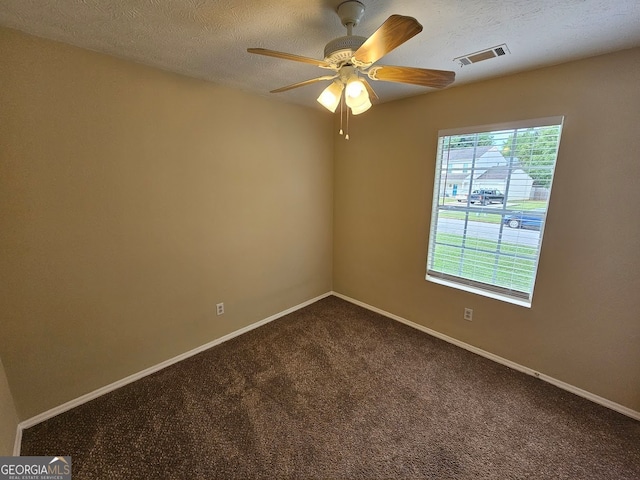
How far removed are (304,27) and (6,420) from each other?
276 centimetres

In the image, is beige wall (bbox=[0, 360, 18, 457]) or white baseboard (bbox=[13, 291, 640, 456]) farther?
white baseboard (bbox=[13, 291, 640, 456])

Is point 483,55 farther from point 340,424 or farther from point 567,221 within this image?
point 340,424

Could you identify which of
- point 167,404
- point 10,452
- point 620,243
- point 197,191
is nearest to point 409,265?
point 620,243

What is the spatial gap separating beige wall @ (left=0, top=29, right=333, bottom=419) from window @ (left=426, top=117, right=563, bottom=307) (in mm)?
1687

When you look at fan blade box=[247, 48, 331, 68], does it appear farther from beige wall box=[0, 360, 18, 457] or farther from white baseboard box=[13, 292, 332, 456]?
white baseboard box=[13, 292, 332, 456]

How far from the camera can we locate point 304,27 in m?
1.48

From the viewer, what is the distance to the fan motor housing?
4.06 feet

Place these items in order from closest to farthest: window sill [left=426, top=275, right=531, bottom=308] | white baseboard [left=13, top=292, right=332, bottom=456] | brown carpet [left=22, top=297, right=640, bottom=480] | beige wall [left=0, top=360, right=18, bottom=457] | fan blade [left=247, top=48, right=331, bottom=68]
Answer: fan blade [left=247, top=48, right=331, bottom=68]
beige wall [left=0, top=360, right=18, bottom=457]
brown carpet [left=22, top=297, right=640, bottom=480]
white baseboard [left=13, top=292, right=332, bottom=456]
window sill [left=426, top=275, right=531, bottom=308]

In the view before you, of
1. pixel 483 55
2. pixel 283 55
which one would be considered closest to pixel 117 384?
pixel 283 55

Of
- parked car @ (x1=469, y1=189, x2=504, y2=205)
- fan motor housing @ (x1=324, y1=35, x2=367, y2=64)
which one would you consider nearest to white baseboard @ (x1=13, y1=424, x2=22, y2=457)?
fan motor housing @ (x1=324, y1=35, x2=367, y2=64)

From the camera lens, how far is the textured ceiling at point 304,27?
130 centimetres

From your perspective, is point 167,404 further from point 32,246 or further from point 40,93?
point 40,93

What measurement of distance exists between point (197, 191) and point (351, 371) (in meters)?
2.05
